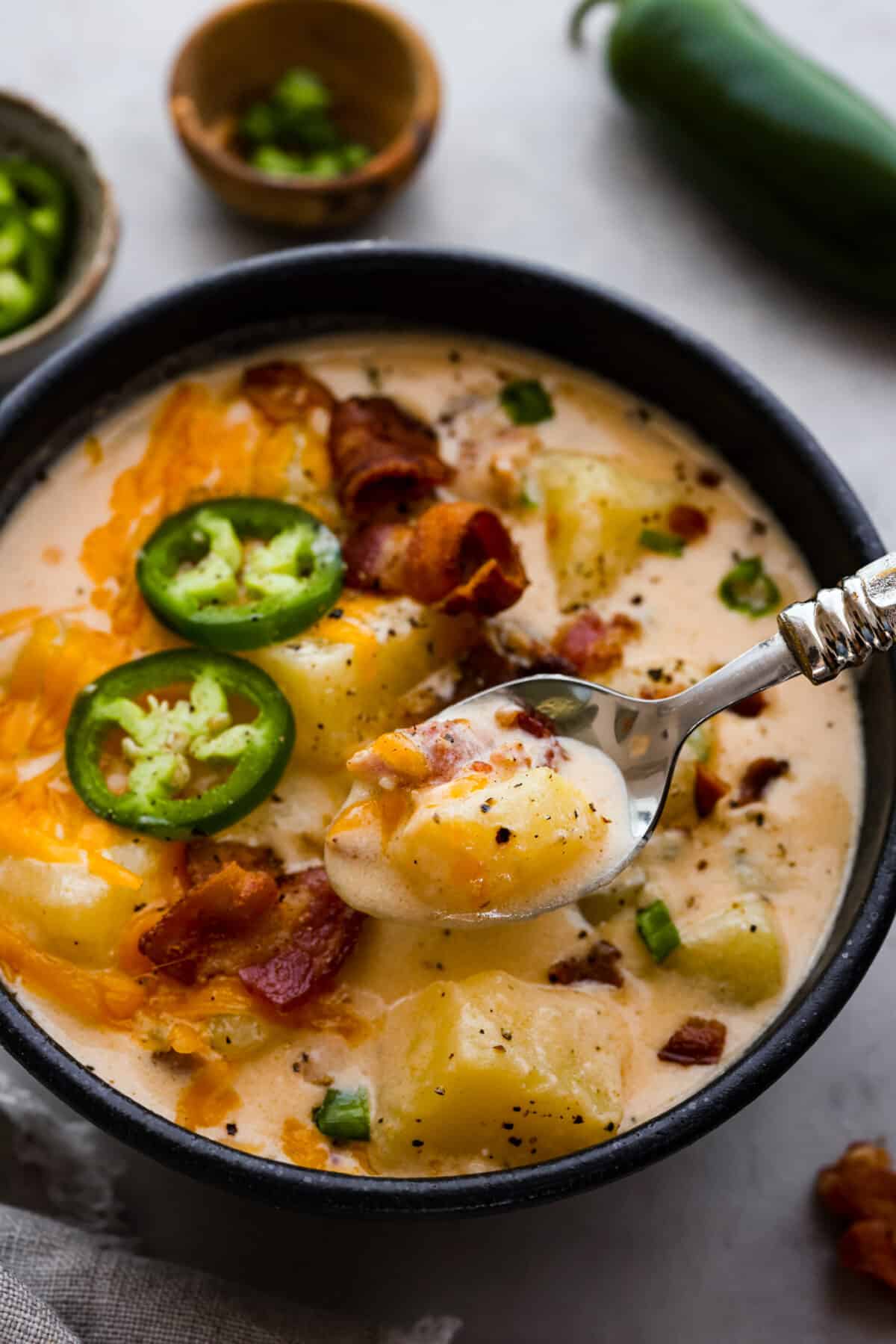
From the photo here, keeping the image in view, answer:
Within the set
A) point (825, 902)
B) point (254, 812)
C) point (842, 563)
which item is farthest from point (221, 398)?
point (825, 902)

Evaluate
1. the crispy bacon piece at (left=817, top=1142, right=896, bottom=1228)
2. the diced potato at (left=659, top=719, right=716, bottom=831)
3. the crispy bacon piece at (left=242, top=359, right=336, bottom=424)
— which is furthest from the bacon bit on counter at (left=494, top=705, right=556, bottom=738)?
the crispy bacon piece at (left=817, top=1142, right=896, bottom=1228)

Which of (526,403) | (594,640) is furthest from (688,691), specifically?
(526,403)

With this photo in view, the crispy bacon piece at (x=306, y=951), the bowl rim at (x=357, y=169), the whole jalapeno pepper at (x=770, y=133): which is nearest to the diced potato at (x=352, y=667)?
the crispy bacon piece at (x=306, y=951)

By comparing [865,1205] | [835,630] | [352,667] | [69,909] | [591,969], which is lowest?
[69,909]

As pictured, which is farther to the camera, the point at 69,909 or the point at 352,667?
the point at 352,667

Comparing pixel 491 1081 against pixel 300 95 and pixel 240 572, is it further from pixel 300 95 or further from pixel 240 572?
pixel 300 95

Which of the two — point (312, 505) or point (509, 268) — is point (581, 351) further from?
point (312, 505)

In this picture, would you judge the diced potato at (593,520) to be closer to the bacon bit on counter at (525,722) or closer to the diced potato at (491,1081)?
the bacon bit on counter at (525,722)

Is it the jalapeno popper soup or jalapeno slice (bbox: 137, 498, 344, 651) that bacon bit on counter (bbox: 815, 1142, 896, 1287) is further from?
jalapeno slice (bbox: 137, 498, 344, 651)
